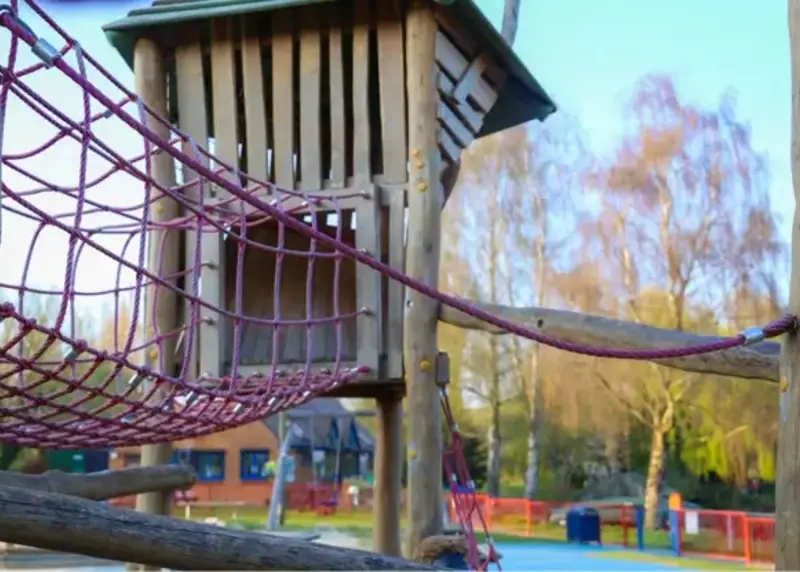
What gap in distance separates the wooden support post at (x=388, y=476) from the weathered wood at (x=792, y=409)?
2.85 metres

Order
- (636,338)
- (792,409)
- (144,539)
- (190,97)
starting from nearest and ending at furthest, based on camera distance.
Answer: (144,539)
(792,409)
(636,338)
(190,97)

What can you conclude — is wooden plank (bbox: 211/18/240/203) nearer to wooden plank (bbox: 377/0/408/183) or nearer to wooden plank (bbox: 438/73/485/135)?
wooden plank (bbox: 377/0/408/183)

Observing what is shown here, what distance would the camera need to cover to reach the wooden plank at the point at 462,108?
11.8 feet

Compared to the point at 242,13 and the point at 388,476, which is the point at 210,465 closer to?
the point at 388,476

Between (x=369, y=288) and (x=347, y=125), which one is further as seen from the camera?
(x=347, y=125)

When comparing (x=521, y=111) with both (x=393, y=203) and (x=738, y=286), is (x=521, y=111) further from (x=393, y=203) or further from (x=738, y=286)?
(x=738, y=286)

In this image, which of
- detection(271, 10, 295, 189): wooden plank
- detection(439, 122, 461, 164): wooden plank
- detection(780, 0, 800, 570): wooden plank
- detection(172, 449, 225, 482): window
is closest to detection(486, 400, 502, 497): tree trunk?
detection(172, 449, 225, 482): window

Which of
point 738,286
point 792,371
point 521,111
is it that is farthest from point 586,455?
point 792,371

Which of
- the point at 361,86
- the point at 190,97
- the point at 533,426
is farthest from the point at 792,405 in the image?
the point at 533,426

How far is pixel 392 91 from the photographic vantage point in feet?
11.9

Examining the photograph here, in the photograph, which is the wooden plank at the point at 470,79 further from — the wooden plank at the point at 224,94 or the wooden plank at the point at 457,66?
the wooden plank at the point at 224,94

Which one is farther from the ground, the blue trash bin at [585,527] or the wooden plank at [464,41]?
the wooden plank at [464,41]

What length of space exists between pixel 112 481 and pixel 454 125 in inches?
71.2

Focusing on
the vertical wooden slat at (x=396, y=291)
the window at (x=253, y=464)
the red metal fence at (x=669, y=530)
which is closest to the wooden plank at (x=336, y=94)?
the vertical wooden slat at (x=396, y=291)
